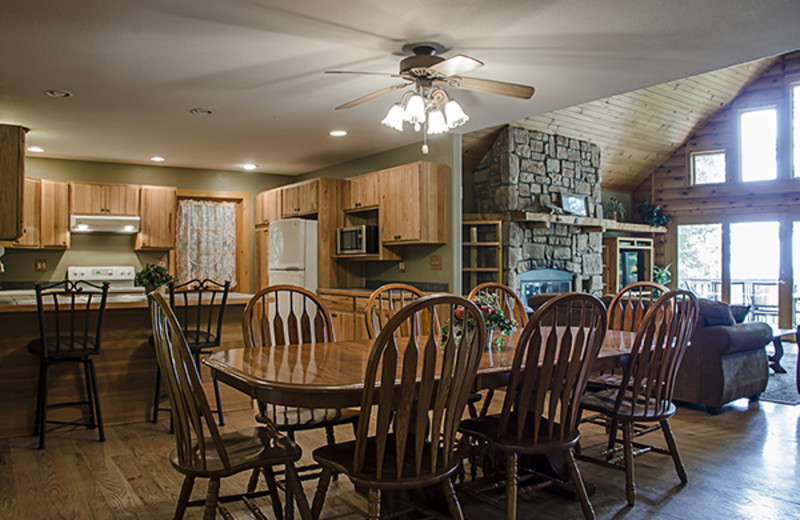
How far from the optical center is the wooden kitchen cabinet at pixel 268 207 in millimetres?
7031

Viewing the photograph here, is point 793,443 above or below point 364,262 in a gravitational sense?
below

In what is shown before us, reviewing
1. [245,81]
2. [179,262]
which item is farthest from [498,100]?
[179,262]

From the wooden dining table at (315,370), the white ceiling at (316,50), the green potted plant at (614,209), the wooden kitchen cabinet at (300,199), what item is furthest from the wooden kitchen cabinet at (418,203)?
the green potted plant at (614,209)

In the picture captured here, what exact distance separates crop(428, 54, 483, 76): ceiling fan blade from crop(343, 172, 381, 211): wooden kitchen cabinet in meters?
2.90

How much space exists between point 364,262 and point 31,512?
439 cm

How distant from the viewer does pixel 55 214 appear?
6.44 metres

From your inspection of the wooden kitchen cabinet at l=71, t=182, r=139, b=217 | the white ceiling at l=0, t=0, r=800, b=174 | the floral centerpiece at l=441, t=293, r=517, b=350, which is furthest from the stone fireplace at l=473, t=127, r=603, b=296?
the floral centerpiece at l=441, t=293, r=517, b=350

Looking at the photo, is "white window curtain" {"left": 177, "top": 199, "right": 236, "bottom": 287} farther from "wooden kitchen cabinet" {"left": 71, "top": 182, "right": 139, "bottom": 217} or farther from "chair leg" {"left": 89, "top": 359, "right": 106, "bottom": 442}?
"chair leg" {"left": 89, "top": 359, "right": 106, "bottom": 442}

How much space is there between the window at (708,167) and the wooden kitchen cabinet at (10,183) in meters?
9.36

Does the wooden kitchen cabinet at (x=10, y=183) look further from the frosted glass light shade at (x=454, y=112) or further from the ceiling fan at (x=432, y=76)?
the frosted glass light shade at (x=454, y=112)

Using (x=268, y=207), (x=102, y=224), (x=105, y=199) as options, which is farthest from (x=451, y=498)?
(x=105, y=199)

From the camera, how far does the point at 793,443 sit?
350 centimetres

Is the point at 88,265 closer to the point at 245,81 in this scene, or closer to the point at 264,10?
the point at 245,81

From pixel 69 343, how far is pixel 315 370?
2452 millimetres
